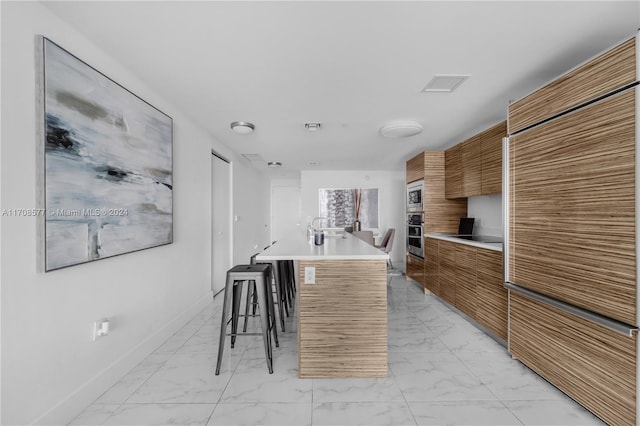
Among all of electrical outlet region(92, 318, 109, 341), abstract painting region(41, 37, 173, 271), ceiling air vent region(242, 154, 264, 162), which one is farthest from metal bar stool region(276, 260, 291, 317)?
ceiling air vent region(242, 154, 264, 162)

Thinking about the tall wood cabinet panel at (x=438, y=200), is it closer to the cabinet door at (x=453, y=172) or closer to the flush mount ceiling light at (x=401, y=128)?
the cabinet door at (x=453, y=172)

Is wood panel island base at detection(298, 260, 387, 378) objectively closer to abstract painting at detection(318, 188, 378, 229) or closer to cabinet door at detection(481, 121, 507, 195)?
cabinet door at detection(481, 121, 507, 195)

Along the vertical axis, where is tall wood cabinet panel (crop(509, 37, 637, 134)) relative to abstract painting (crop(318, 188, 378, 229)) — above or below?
above

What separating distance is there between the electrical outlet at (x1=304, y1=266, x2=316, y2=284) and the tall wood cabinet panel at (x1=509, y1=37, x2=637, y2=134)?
1.94 metres

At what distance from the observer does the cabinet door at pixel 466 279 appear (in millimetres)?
3121

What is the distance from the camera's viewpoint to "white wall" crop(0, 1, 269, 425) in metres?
1.36

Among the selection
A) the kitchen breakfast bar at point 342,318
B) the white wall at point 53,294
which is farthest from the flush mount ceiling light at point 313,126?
the kitchen breakfast bar at point 342,318

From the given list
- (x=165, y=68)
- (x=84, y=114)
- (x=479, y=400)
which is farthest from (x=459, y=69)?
(x=84, y=114)

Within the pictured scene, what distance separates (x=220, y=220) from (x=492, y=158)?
379 centimetres

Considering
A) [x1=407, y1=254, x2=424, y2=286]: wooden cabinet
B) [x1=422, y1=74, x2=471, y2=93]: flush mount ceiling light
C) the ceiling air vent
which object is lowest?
[x1=407, y1=254, x2=424, y2=286]: wooden cabinet

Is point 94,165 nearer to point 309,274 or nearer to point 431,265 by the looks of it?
point 309,274

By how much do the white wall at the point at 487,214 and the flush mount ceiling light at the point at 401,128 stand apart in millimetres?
1439

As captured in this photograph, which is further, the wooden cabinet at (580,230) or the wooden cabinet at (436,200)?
the wooden cabinet at (436,200)

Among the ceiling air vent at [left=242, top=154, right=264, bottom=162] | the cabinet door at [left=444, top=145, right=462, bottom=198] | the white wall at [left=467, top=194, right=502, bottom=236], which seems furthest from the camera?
the ceiling air vent at [left=242, top=154, right=264, bottom=162]
